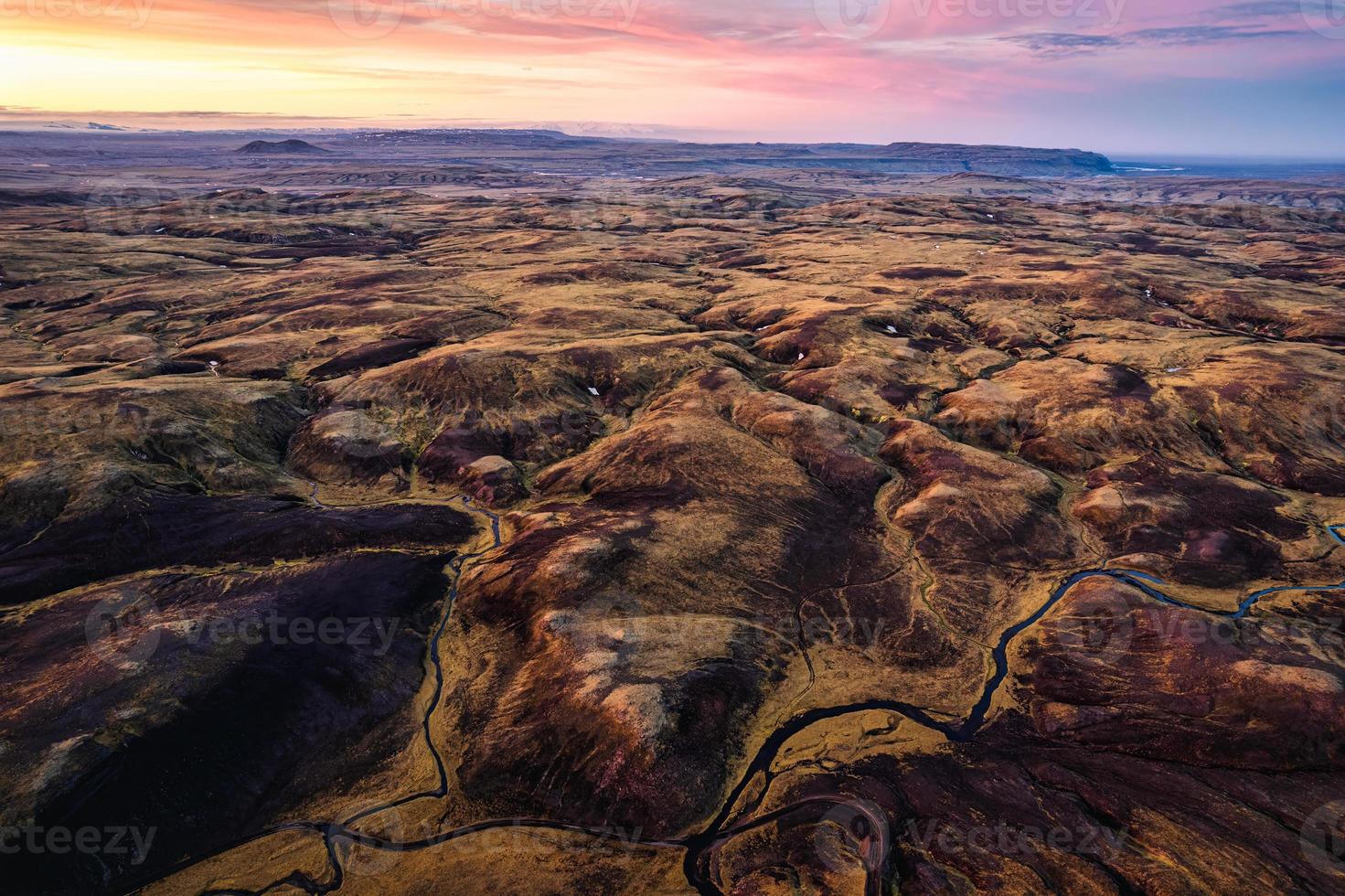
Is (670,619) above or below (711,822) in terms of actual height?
above

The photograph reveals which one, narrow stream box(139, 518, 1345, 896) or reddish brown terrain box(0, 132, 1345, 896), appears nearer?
narrow stream box(139, 518, 1345, 896)

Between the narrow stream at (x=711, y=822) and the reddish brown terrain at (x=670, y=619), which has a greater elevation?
Answer: the reddish brown terrain at (x=670, y=619)

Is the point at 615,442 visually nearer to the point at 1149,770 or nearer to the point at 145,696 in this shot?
the point at 145,696

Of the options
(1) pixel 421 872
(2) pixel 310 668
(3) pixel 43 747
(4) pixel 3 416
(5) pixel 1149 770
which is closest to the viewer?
(1) pixel 421 872

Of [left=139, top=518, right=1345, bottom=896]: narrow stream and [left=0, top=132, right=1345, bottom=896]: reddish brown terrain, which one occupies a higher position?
[left=0, top=132, right=1345, bottom=896]: reddish brown terrain

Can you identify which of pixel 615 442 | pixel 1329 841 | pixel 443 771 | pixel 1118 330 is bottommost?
pixel 443 771

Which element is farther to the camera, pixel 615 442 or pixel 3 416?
pixel 615 442

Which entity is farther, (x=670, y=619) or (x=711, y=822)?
(x=670, y=619)

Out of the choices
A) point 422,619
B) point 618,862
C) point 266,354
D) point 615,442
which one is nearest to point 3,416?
point 266,354
